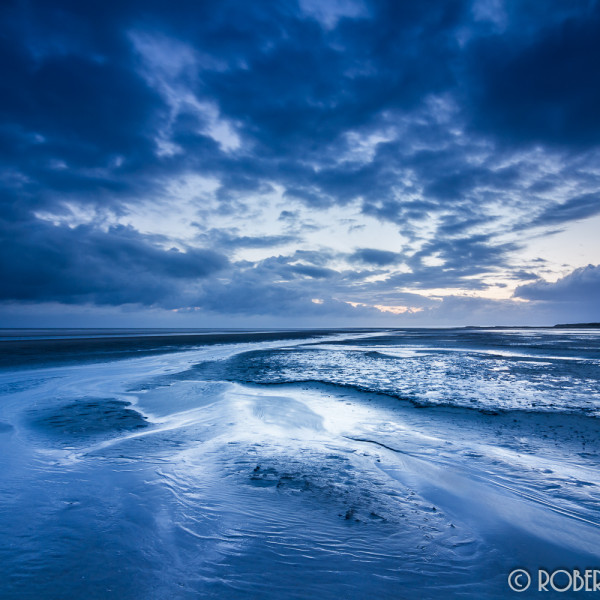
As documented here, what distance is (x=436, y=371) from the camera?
62.6ft

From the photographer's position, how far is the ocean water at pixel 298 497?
141 inches

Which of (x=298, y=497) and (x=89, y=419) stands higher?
(x=298, y=497)

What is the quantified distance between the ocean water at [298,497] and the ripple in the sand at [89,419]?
114 millimetres

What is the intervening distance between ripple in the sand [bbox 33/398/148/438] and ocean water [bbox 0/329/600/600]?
11cm

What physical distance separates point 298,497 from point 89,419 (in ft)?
27.0

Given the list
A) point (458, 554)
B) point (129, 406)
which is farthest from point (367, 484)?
point (129, 406)

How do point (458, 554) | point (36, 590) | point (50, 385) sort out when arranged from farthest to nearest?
point (50, 385), point (458, 554), point (36, 590)

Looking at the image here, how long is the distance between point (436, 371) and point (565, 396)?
24.1 feet

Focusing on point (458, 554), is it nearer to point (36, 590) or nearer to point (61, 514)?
point (36, 590)

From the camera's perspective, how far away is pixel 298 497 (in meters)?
5.39

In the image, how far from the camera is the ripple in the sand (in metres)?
9.19

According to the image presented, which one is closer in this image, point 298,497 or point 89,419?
point 298,497

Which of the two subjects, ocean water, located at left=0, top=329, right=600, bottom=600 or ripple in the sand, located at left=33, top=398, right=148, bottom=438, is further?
ripple in the sand, located at left=33, top=398, right=148, bottom=438

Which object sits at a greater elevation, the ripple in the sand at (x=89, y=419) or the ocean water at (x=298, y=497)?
the ocean water at (x=298, y=497)
